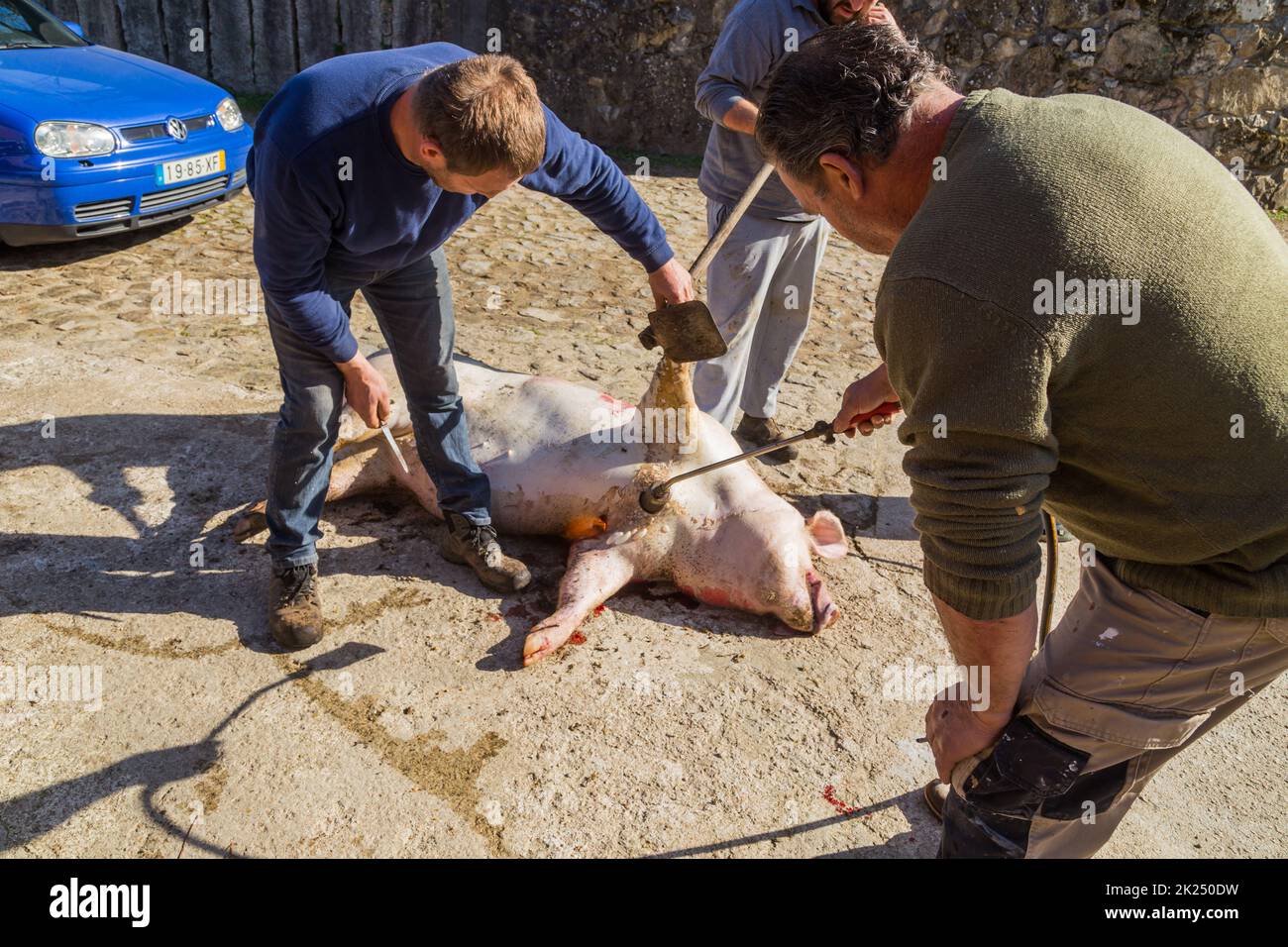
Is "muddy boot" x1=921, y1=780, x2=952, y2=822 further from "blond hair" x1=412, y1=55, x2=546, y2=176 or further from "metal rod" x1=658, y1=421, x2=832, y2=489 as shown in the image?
"blond hair" x1=412, y1=55, x2=546, y2=176

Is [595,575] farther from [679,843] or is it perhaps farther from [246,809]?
[246,809]

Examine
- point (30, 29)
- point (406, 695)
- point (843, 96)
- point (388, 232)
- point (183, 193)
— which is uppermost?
point (843, 96)

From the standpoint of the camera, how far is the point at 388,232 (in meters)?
2.84

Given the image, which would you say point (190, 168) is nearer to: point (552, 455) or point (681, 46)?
point (552, 455)

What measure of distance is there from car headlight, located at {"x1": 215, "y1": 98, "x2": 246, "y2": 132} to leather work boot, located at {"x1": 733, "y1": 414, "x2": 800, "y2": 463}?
4.45m

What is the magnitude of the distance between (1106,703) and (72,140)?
6.24 m

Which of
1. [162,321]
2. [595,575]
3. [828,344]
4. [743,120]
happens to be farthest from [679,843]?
[162,321]

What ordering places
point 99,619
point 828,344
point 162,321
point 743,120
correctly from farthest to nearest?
point 828,344 → point 162,321 → point 743,120 → point 99,619

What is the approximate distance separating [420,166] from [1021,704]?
205 cm

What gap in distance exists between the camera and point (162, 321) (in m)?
5.26

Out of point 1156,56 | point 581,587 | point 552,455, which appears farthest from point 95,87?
point 1156,56

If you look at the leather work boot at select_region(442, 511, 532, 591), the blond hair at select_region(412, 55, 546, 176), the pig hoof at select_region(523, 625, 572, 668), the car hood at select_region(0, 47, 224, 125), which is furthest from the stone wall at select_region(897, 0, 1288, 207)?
the pig hoof at select_region(523, 625, 572, 668)

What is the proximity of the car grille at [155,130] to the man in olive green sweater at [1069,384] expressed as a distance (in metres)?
5.61

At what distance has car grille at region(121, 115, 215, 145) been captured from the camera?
604 centimetres
